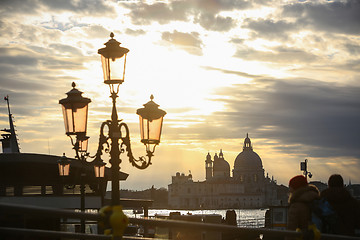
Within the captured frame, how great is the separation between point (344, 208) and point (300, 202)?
3.96 ft

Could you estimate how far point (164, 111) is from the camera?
10234 mm

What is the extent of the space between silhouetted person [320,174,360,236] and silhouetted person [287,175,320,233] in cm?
76

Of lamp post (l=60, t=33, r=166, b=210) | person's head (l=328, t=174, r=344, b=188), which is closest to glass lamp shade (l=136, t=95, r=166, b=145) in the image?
lamp post (l=60, t=33, r=166, b=210)

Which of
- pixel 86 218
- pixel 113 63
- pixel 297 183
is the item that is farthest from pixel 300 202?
pixel 113 63

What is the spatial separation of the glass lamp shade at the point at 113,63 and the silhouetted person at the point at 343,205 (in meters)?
3.55

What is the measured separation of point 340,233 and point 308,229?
1.34m

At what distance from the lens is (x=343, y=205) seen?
7.55 metres

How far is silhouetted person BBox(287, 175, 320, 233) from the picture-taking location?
6484 mm

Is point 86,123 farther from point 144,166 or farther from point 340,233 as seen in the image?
point 340,233

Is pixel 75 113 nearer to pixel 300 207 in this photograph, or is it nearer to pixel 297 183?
pixel 297 183

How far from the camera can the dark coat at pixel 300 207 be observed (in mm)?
6480

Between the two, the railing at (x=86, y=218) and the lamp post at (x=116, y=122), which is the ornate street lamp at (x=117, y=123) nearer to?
the lamp post at (x=116, y=122)

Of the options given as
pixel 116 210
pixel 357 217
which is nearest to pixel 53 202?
pixel 357 217

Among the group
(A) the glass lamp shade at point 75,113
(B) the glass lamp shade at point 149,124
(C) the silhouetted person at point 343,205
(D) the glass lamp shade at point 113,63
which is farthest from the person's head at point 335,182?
(A) the glass lamp shade at point 75,113
